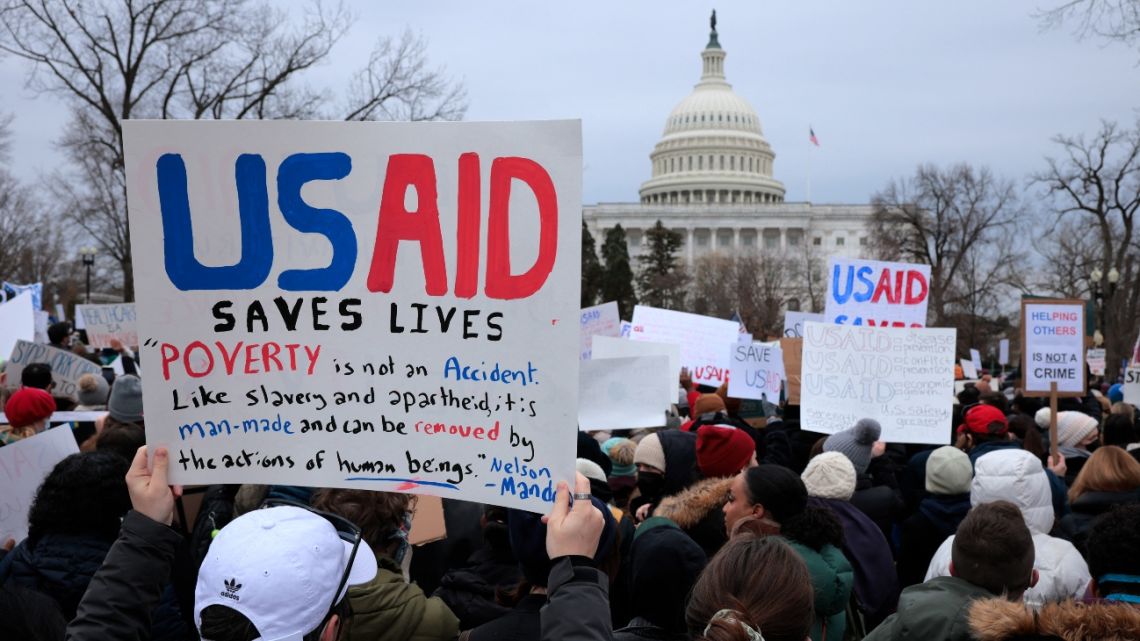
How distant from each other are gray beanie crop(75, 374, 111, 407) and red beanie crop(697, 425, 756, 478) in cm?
477

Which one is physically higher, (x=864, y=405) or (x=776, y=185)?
(x=776, y=185)

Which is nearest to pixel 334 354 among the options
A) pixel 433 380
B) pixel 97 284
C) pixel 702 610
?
pixel 433 380

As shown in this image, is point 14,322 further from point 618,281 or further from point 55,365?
point 618,281

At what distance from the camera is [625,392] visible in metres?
7.31

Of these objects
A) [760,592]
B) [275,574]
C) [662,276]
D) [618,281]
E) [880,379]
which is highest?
[275,574]

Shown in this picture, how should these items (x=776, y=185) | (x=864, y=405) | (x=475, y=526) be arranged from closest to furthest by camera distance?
(x=475, y=526)
(x=864, y=405)
(x=776, y=185)

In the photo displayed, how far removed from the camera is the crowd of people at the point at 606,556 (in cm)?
210

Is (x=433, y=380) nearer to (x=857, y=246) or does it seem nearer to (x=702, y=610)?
(x=702, y=610)

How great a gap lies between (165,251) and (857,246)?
11358cm

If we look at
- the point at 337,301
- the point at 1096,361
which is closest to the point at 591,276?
the point at 1096,361

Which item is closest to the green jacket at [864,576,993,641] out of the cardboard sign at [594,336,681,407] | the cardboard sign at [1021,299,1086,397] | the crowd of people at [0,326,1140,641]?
the crowd of people at [0,326,1140,641]

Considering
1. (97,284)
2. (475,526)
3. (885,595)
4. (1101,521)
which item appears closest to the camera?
(1101,521)

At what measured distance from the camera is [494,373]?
2.59m

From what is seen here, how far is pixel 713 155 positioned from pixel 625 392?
120m
